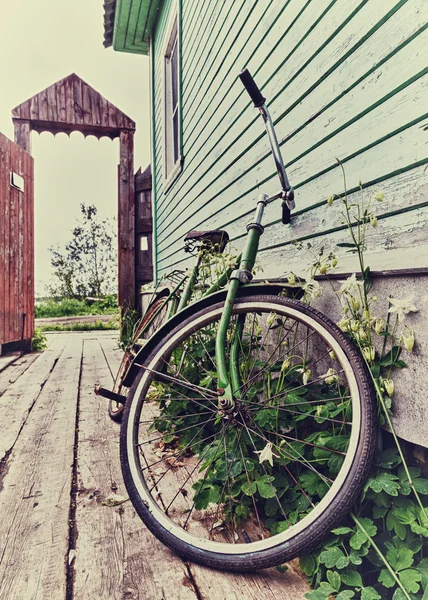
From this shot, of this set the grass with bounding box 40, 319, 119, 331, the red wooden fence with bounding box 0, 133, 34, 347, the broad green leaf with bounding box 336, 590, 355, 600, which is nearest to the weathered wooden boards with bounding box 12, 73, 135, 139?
the red wooden fence with bounding box 0, 133, 34, 347

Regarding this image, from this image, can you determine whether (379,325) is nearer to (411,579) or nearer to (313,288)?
(313,288)

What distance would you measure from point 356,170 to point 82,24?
767 inches

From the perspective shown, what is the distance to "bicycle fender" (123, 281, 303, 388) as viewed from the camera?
1.25 metres

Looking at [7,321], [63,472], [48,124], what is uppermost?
[48,124]

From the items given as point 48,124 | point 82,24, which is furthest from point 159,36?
point 82,24

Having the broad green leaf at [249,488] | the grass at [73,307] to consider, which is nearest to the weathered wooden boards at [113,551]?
the broad green leaf at [249,488]

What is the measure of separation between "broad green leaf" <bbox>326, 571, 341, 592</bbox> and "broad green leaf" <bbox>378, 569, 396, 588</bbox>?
86 millimetres

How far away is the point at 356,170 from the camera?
1328mm

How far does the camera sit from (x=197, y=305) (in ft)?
4.22

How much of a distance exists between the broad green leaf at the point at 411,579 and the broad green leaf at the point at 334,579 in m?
0.13

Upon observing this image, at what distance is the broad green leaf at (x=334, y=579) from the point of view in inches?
34.3

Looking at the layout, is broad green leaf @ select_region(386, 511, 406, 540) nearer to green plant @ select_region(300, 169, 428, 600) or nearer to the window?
green plant @ select_region(300, 169, 428, 600)

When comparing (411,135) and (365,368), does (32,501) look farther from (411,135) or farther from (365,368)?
(411,135)

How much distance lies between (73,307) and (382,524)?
11046mm
